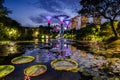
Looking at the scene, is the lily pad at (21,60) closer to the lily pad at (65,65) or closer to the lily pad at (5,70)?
the lily pad at (5,70)

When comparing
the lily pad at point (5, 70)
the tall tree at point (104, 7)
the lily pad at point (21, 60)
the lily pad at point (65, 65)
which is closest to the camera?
the lily pad at point (5, 70)

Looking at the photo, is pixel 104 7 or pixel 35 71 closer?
pixel 35 71

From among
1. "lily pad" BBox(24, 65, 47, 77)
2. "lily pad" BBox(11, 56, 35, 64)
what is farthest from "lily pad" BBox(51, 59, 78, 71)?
"lily pad" BBox(11, 56, 35, 64)

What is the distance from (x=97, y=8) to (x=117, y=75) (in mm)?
36507

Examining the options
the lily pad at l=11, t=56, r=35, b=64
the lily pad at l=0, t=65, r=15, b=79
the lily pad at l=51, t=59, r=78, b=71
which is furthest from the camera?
the lily pad at l=11, t=56, r=35, b=64

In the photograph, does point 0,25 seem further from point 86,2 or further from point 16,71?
point 16,71

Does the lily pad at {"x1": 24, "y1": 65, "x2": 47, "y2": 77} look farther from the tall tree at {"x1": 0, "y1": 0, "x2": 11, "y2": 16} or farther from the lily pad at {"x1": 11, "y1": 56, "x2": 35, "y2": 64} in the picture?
the tall tree at {"x1": 0, "y1": 0, "x2": 11, "y2": 16}

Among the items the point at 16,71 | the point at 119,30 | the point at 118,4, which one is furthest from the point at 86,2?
the point at 16,71

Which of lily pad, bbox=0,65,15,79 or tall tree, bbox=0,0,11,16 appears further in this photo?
tall tree, bbox=0,0,11,16

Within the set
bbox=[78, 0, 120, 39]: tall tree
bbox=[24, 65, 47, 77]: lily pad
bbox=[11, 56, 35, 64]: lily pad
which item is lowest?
bbox=[24, 65, 47, 77]: lily pad

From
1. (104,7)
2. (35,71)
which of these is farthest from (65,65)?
(104,7)

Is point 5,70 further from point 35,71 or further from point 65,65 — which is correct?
point 65,65

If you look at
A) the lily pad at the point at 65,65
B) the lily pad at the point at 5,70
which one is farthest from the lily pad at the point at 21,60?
the lily pad at the point at 65,65

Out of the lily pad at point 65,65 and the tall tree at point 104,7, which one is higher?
the tall tree at point 104,7
